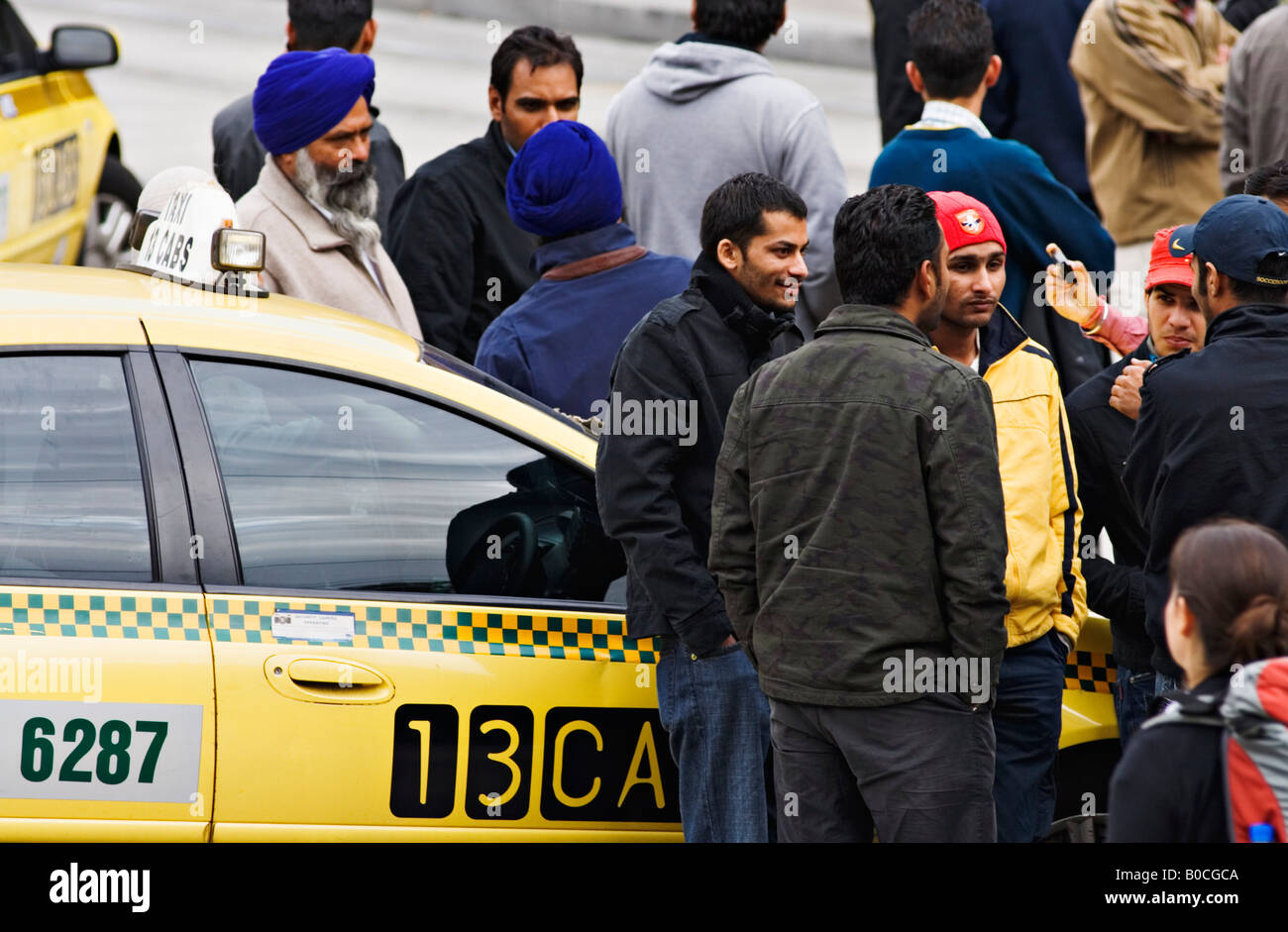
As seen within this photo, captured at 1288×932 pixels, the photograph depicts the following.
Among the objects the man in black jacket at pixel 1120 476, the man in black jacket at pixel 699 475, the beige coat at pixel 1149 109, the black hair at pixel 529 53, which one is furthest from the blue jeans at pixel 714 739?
the beige coat at pixel 1149 109

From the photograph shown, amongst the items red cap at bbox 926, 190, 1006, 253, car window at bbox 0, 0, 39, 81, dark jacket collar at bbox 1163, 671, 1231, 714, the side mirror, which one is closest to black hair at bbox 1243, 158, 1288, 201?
red cap at bbox 926, 190, 1006, 253

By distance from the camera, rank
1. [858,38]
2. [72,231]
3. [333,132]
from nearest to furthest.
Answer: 1. [333,132]
2. [72,231]
3. [858,38]

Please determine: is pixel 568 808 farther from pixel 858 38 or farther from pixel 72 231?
pixel 858 38

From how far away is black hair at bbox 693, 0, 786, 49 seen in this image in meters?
5.84

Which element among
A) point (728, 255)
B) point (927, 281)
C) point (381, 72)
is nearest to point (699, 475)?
point (728, 255)

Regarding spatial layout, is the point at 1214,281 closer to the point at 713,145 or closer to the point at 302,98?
the point at 713,145

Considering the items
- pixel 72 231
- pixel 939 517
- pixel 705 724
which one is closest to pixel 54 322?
pixel 705 724

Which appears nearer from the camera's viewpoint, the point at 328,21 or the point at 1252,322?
the point at 1252,322

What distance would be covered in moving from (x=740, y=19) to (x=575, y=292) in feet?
A: 5.29

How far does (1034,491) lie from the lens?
4.02 m

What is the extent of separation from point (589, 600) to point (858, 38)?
13513 mm

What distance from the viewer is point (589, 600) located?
411 cm

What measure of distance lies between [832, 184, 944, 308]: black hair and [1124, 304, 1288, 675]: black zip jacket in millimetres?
605

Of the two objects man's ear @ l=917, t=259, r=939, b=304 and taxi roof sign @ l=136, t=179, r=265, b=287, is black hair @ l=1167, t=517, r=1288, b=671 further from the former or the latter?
taxi roof sign @ l=136, t=179, r=265, b=287
